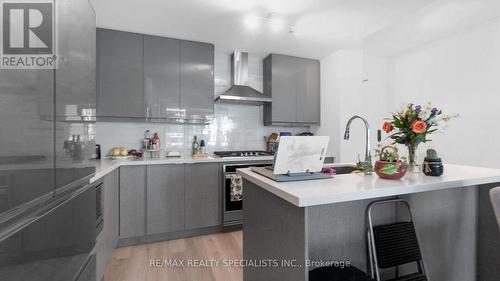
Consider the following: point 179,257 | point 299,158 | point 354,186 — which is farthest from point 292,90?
point 179,257

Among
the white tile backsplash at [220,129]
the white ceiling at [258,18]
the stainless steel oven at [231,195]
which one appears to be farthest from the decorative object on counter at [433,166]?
the white tile backsplash at [220,129]

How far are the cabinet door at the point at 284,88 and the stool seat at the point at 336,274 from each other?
234 cm

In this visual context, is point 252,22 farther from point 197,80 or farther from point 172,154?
point 172,154

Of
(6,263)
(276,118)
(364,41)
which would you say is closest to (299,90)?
(276,118)

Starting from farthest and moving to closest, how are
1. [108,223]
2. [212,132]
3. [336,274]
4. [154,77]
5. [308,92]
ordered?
[308,92] → [212,132] → [154,77] → [108,223] → [336,274]

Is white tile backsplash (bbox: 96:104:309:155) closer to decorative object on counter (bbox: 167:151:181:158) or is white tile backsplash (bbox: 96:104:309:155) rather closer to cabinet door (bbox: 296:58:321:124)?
decorative object on counter (bbox: 167:151:181:158)

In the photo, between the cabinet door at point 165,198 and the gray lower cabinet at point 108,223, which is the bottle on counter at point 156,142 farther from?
the gray lower cabinet at point 108,223

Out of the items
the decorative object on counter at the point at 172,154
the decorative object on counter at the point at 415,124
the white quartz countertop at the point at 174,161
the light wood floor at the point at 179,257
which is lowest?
the light wood floor at the point at 179,257

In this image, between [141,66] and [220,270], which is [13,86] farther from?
[141,66]

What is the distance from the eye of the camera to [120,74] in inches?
102

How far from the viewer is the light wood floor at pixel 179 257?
1.86 meters

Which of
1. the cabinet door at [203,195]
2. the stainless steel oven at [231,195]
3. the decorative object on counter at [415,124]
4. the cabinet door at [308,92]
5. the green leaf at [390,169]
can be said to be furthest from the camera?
the cabinet door at [308,92]

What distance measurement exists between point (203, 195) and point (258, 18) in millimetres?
2046

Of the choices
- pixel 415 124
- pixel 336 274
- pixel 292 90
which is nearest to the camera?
pixel 336 274
